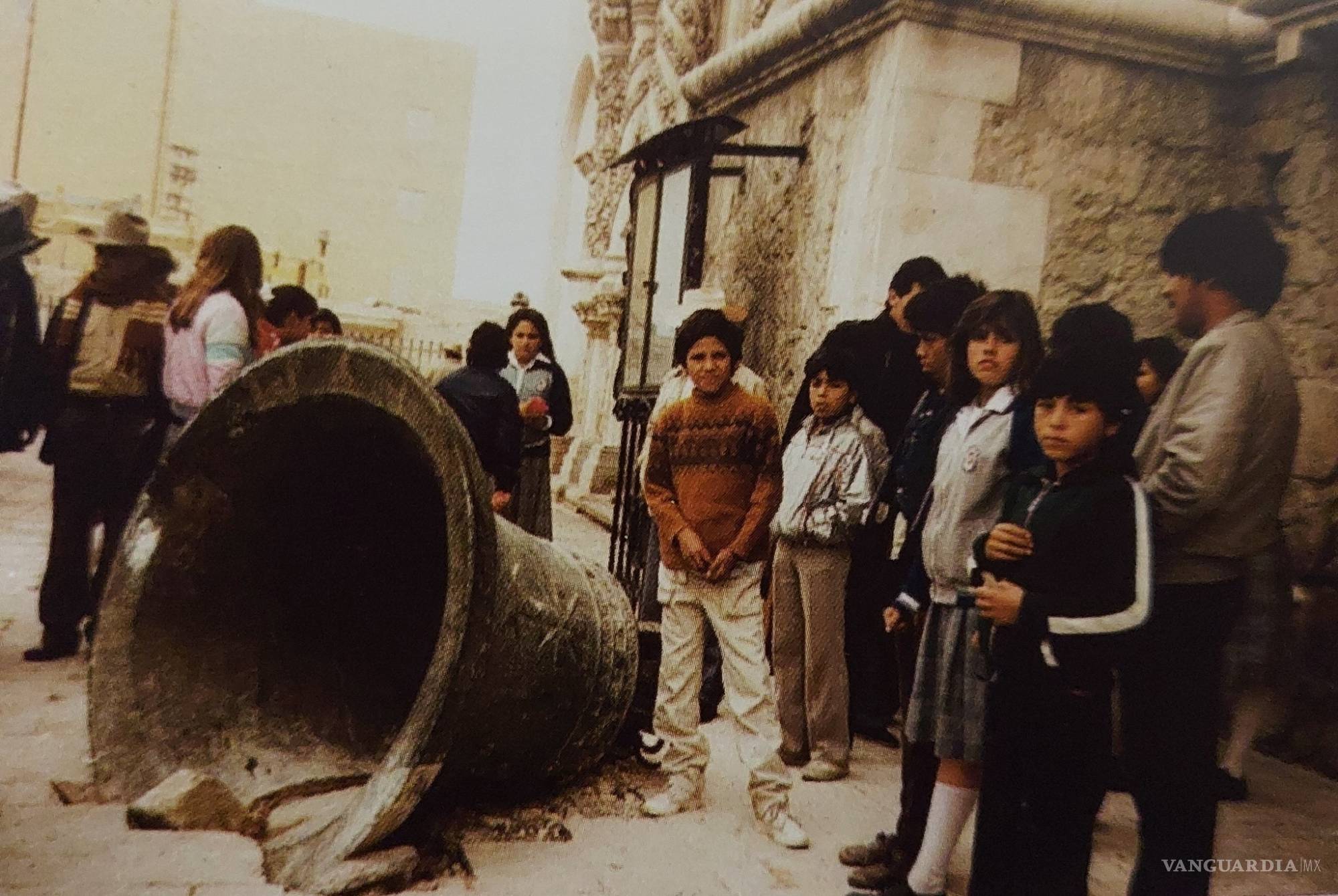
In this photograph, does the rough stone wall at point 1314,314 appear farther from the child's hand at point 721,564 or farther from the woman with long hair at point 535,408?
the woman with long hair at point 535,408

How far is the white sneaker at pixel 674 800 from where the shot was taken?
9.80ft

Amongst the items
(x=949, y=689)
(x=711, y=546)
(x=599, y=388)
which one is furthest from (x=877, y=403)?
(x=599, y=388)

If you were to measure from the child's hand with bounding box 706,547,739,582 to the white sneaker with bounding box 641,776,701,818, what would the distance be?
0.62 metres

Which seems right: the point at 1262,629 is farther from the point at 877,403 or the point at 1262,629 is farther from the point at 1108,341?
the point at 1108,341

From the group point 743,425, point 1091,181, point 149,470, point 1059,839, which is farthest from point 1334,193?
point 149,470

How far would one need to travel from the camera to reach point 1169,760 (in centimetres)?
208

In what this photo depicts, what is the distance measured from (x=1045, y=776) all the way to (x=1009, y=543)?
45cm

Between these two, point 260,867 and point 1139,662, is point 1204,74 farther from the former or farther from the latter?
point 260,867

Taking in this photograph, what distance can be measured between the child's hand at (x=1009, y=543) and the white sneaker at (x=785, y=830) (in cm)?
120

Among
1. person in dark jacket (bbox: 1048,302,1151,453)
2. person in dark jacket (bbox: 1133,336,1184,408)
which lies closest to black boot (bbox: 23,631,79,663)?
person in dark jacket (bbox: 1048,302,1151,453)

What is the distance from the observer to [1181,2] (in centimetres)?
407

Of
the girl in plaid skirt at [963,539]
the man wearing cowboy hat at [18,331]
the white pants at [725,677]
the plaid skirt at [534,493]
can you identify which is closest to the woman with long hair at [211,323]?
the man wearing cowboy hat at [18,331]

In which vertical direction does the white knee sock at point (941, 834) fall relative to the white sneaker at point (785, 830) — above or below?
above

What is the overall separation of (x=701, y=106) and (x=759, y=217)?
3.64 feet
